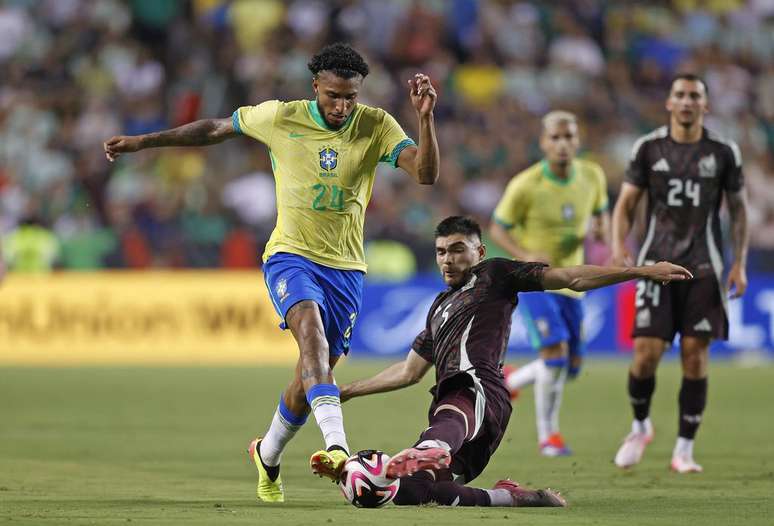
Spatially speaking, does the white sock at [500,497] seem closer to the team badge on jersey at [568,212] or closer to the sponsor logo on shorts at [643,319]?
the sponsor logo on shorts at [643,319]

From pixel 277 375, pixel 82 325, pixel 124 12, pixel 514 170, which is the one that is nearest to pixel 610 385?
pixel 277 375

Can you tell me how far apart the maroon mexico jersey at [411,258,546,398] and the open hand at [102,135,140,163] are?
6.36 ft

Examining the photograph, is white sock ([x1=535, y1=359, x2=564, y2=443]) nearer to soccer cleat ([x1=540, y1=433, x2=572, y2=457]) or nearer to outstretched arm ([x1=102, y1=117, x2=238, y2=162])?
soccer cleat ([x1=540, y1=433, x2=572, y2=457])

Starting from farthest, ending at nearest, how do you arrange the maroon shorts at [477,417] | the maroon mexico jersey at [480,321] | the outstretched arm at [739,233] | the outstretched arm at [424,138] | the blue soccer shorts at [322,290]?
the outstretched arm at [739,233]
the blue soccer shorts at [322,290]
the maroon mexico jersey at [480,321]
the maroon shorts at [477,417]
the outstretched arm at [424,138]

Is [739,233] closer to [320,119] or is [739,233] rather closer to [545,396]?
[545,396]

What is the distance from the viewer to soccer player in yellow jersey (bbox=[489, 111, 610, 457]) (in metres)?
11.5

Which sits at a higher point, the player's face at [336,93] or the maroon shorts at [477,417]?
the player's face at [336,93]

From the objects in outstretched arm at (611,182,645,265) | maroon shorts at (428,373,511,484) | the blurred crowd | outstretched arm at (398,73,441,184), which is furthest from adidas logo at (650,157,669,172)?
the blurred crowd

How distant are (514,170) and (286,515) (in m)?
16.0

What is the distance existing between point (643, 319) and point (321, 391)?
356 centimetres

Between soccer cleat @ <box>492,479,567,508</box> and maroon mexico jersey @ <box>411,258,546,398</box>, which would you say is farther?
maroon mexico jersey @ <box>411,258,546,398</box>

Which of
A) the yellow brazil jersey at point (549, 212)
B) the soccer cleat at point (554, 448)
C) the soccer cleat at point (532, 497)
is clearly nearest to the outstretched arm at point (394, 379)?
the soccer cleat at point (532, 497)

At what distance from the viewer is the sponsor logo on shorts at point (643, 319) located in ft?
32.8

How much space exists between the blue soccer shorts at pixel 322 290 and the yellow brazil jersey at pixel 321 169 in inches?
2.1
